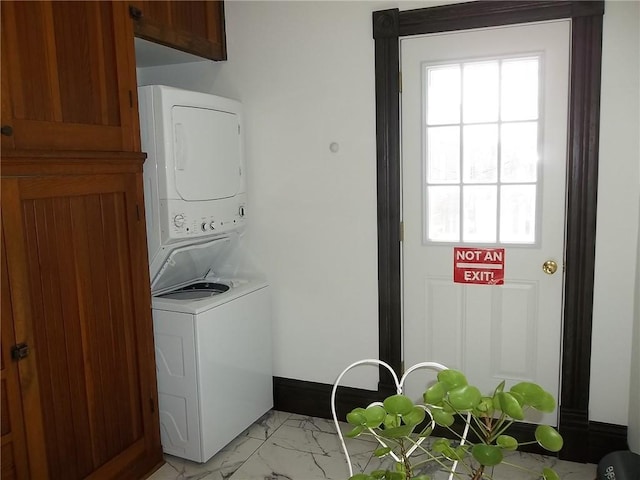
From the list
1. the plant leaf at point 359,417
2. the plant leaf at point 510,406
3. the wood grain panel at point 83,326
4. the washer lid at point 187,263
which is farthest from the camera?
the washer lid at point 187,263

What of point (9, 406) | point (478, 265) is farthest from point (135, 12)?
point (478, 265)

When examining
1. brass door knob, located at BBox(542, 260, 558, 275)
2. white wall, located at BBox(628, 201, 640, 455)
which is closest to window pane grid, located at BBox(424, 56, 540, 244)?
brass door knob, located at BBox(542, 260, 558, 275)

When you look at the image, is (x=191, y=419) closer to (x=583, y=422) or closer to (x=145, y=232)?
(x=145, y=232)

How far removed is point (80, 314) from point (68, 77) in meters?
0.90

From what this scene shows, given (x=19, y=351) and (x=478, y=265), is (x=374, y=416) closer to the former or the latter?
(x=19, y=351)

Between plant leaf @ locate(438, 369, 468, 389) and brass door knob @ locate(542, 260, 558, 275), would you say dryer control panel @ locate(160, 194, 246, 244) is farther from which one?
plant leaf @ locate(438, 369, 468, 389)

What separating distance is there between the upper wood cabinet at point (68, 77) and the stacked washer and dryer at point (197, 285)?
19 centimetres

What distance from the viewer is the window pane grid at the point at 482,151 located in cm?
246

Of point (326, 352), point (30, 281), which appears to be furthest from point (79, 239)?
point (326, 352)

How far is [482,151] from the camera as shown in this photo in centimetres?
A: 254

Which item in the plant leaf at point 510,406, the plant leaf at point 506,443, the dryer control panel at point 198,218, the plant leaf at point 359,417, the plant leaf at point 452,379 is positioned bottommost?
the plant leaf at point 506,443

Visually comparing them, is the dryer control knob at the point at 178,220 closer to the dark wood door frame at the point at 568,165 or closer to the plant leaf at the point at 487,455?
the dark wood door frame at the point at 568,165

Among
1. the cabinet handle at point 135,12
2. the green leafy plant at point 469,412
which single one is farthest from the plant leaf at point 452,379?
the cabinet handle at point 135,12

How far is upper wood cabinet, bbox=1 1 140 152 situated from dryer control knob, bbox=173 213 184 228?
0.35 meters
